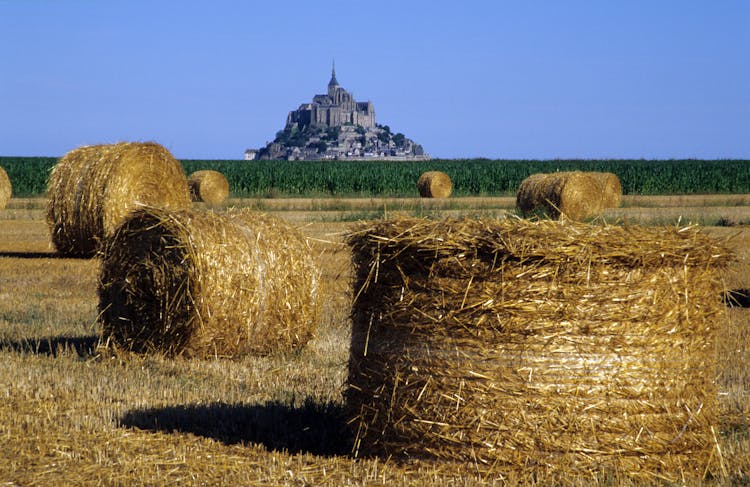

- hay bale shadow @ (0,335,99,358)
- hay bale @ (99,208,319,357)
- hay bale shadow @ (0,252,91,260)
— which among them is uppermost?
hay bale @ (99,208,319,357)

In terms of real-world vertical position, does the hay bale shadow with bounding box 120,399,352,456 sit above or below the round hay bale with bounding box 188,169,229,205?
below

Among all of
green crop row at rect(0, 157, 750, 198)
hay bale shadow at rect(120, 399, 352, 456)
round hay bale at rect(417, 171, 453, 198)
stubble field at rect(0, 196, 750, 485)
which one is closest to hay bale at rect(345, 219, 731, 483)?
stubble field at rect(0, 196, 750, 485)

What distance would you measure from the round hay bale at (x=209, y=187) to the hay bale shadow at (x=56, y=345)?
24.4 metres

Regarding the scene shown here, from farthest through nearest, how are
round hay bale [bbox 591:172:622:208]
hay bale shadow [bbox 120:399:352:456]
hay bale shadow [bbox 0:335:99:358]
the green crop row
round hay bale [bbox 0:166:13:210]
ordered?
the green crop row, round hay bale [bbox 591:172:622:208], round hay bale [bbox 0:166:13:210], hay bale shadow [bbox 0:335:99:358], hay bale shadow [bbox 120:399:352:456]

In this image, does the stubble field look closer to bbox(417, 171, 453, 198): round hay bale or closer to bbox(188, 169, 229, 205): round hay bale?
bbox(188, 169, 229, 205): round hay bale

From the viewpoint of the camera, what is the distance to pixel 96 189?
1667cm

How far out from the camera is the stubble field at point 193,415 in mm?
5945

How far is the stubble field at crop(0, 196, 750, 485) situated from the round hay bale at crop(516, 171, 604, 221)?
49.3 feet

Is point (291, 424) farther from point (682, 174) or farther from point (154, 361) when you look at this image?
point (682, 174)

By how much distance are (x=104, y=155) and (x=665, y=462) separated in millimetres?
13251

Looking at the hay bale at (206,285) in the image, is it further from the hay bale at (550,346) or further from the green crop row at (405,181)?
the green crop row at (405,181)

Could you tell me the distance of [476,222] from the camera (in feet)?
19.7

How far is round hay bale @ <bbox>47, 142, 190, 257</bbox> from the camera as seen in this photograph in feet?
54.9

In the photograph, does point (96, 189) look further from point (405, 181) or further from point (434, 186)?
point (405, 181)
